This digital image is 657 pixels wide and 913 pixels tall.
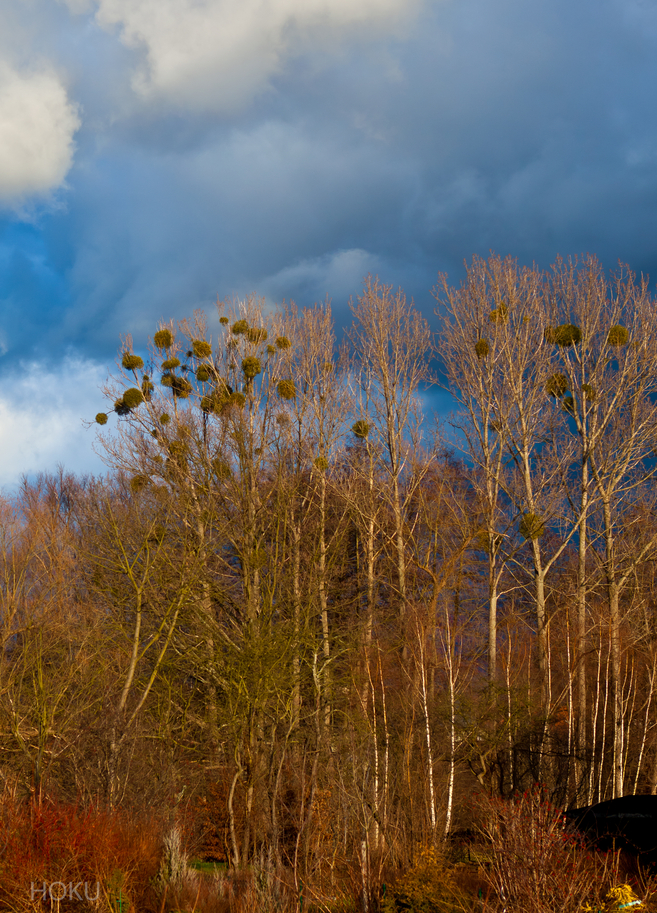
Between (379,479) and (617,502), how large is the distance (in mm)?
7951

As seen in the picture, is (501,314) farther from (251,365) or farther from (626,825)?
(626,825)

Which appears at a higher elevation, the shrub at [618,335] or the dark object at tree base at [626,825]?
the shrub at [618,335]

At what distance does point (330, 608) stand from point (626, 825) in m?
10.8

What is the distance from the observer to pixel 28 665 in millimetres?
17141

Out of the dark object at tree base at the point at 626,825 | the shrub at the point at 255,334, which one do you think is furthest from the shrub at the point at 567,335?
the dark object at tree base at the point at 626,825

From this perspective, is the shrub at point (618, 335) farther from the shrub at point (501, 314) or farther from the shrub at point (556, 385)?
the shrub at point (501, 314)

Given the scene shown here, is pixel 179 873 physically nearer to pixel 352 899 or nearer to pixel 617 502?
pixel 352 899

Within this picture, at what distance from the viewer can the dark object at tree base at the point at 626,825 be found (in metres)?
9.91

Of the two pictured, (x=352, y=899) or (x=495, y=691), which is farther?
(x=495, y=691)

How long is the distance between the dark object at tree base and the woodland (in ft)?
5.64

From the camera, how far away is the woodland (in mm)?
15711

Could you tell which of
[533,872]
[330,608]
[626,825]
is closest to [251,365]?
[330,608]

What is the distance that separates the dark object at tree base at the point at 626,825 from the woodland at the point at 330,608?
67.7 inches

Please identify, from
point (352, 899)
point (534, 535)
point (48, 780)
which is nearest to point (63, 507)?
point (48, 780)
